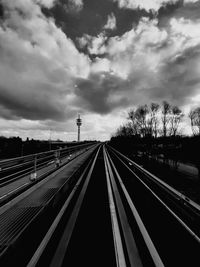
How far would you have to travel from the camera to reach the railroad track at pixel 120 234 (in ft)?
8.48

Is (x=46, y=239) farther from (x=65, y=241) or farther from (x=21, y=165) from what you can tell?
(x=21, y=165)

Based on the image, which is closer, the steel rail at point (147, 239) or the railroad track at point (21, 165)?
the steel rail at point (147, 239)

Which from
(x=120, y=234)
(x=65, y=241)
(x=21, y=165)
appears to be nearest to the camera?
(x=65, y=241)

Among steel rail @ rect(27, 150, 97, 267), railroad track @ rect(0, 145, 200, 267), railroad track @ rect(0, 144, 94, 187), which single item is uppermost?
railroad track @ rect(0, 144, 94, 187)

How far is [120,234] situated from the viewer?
3.29 m

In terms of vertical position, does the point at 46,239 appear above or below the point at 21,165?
below

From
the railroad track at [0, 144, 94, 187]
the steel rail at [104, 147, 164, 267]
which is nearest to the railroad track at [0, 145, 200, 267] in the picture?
the steel rail at [104, 147, 164, 267]

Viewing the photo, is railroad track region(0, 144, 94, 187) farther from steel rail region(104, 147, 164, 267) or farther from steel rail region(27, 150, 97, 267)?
steel rail region(104, 147, 164, 267)

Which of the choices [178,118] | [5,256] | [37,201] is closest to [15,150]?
[37,201]

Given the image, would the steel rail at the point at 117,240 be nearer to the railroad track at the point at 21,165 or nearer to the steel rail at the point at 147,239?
the steel rail at the point at 147,239

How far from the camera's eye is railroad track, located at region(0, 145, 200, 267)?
8.48 ft

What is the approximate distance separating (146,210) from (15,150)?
137ft

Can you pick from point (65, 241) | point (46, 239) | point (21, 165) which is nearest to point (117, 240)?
point (65, 241)

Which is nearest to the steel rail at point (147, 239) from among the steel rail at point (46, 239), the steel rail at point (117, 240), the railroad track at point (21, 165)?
the steel rail at point (117, 240)
